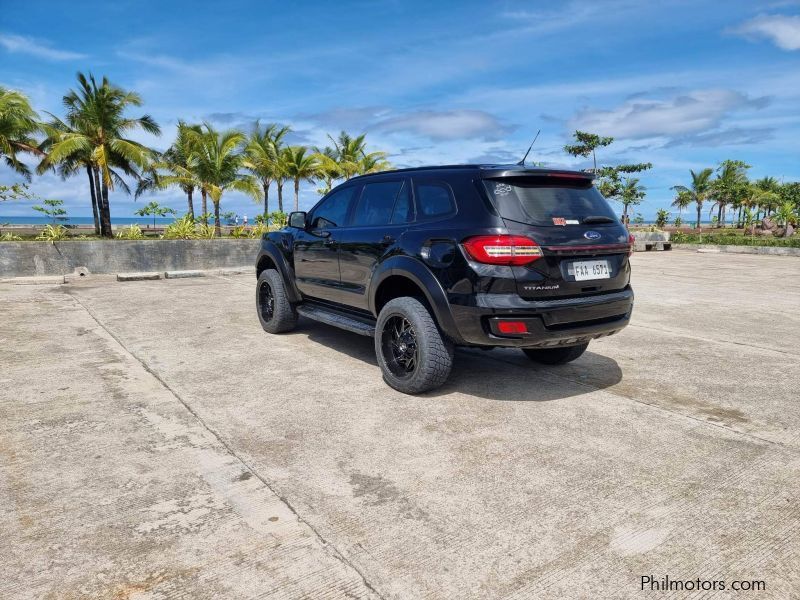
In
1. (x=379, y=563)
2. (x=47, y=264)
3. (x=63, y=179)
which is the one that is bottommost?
(x=379, y=563)

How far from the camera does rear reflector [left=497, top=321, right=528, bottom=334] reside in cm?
347

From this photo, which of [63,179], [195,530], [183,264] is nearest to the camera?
[195,530]

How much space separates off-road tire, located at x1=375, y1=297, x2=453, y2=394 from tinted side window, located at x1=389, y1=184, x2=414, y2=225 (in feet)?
2.11

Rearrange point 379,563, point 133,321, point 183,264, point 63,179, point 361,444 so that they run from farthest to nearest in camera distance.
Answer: point 63,179 → point 183,264 → point 133,321 → point 361,444 → point 379,563

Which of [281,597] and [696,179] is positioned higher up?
[696,179]

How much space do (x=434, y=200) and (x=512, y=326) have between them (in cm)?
115

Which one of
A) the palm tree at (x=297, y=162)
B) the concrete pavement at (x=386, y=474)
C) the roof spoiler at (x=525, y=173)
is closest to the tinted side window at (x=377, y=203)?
the roof spoiler at (x=525, y=173)

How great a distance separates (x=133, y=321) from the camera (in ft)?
22.4

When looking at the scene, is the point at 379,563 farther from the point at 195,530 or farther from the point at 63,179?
the point at 63,179

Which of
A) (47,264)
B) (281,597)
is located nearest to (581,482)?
(281,597)

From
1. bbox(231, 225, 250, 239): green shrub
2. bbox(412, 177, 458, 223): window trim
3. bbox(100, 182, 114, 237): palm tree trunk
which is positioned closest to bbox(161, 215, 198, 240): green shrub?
bbox(231, 225, 250, 239): green shrub

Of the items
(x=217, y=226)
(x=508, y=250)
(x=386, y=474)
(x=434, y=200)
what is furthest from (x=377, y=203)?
(x=217, y=226)

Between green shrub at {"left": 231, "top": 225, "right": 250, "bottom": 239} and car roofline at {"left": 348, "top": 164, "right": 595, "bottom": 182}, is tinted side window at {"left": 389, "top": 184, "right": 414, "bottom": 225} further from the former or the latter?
green shrub at {"left": 231, "top": 225, "right": 250, "bottom": 239}

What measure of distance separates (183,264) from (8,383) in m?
9.28
